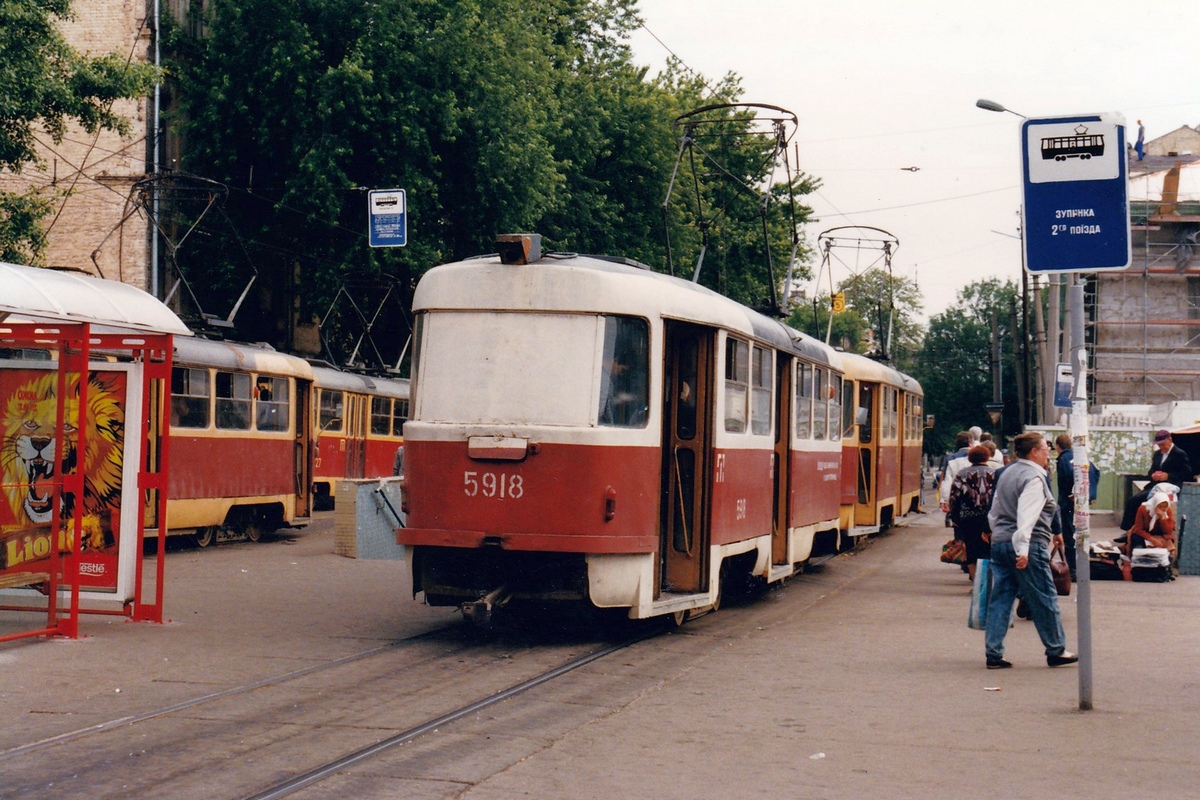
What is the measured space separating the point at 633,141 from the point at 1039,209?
30.3 m

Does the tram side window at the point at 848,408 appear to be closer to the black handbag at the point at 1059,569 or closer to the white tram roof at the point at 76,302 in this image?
the black handbag at the point at 1059,569

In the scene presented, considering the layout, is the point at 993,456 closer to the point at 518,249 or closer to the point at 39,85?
the point at 518,249

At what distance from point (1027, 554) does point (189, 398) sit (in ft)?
44.8

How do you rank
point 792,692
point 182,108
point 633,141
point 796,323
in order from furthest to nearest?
point 796,323 → point 633,141 → point 182,108 → point 792,692

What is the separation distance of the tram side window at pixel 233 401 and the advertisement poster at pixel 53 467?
29.1 feet

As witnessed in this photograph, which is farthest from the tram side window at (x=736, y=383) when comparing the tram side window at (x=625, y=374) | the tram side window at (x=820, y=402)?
the tram side window at (x=820, y=402)

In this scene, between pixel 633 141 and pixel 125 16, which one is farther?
pixel 633 141

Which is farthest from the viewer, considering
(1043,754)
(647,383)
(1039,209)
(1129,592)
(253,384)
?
(253,384)

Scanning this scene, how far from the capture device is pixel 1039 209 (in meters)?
9.02

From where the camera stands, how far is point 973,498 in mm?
15656

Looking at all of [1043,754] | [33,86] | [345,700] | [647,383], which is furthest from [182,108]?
[1043,754]

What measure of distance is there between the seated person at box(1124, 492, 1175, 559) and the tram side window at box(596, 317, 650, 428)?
899 cm

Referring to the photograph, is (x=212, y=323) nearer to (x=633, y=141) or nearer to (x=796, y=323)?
(x=633, y=141)

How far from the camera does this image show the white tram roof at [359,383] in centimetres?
2935
